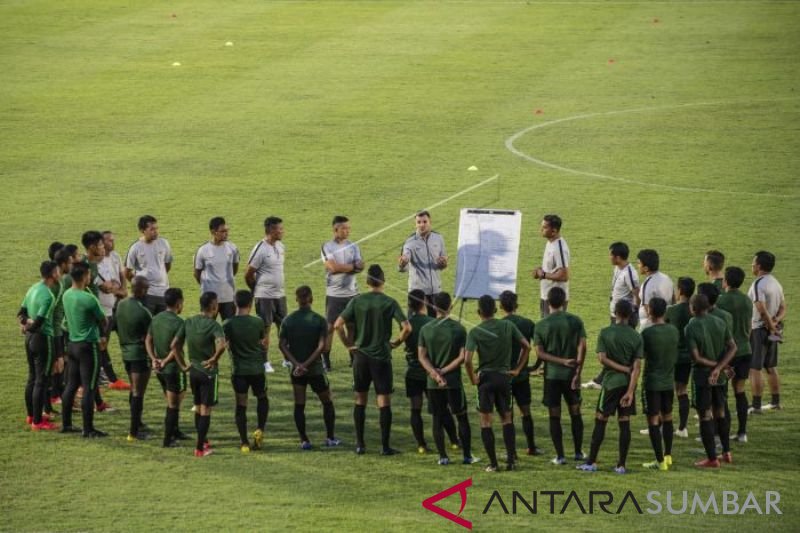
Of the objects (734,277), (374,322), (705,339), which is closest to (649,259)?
(734,277)

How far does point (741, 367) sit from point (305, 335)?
440cm

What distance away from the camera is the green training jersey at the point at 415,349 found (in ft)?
47.3

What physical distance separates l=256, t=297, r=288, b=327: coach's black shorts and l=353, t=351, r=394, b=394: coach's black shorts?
2897 millimetres

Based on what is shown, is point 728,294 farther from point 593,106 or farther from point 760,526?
point 593,106

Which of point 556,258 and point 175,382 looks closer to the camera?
point 175,382

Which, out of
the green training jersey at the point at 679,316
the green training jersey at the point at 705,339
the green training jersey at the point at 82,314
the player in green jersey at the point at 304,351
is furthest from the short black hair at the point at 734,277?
the green training jersey at the point at 82,314

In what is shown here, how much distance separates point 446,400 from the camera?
1425 centimetres

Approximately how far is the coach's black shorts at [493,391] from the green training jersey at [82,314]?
395 cm

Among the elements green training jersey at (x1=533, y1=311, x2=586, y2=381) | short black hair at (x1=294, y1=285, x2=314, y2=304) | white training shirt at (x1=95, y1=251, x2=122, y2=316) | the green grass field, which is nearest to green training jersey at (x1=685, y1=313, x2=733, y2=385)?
the green grass field

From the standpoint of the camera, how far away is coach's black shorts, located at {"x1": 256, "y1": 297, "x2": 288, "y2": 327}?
17.3 m

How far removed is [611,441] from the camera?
48.9ft

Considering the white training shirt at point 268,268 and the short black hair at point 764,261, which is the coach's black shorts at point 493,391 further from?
the white training shirt at point 268,268

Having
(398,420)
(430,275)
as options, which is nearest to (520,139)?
(430,275)

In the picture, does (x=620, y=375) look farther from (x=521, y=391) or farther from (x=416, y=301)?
(x=416, y=301)
